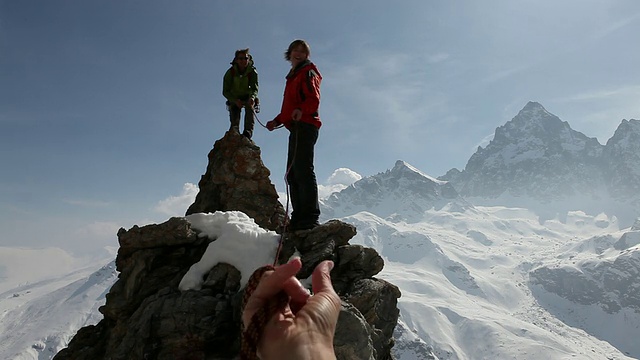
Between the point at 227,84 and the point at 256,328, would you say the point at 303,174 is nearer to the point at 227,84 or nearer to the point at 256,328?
the point at 227,84

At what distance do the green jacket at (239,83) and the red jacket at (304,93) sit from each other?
566cm

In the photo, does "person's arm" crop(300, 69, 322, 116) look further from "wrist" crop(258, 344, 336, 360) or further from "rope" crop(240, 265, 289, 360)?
"wrist" crop(258, 344, 336, 360)

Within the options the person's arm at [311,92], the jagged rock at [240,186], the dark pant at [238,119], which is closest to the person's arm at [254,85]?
the dark pant at [238,119]

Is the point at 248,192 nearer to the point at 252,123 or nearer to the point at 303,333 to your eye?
the point at 252,123

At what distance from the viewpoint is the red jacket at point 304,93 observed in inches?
334

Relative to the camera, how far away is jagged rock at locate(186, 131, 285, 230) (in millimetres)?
13695

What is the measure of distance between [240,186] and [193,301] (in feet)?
22.1

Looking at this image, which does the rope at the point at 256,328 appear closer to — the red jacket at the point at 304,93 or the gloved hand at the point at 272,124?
the red jacket at the point at 304,93

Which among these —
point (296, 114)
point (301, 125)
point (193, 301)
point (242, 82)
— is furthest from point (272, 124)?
point (242, 82)

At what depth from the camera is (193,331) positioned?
714 cm

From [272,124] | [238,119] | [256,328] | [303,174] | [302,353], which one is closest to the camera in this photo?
[302,353]

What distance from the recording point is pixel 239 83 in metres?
14.2

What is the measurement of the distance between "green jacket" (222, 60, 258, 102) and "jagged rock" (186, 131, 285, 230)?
1420mm

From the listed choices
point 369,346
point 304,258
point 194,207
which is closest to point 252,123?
point 194,207
